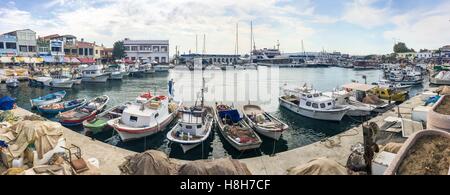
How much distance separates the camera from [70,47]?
80875 millimetres

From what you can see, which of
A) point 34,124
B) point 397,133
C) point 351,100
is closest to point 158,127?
point 34,124

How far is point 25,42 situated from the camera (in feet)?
216

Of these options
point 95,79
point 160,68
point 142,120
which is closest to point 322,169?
point 142,120

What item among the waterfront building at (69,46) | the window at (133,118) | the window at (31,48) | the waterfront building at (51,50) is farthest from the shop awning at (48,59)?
the window at (133,118)

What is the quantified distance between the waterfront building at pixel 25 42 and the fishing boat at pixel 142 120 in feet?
198

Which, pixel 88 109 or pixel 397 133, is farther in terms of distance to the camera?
pixel 88 109

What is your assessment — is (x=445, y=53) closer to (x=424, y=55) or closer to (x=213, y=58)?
(x=424, y=55)

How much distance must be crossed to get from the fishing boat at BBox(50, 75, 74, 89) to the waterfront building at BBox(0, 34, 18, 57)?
22.8 m

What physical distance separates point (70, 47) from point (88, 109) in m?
65.6

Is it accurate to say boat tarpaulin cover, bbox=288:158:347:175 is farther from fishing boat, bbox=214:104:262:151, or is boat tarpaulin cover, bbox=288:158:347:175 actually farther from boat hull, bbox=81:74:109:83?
boat hull, bbox=81:74:109:83

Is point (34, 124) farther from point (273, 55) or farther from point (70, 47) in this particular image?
point (273, 55)

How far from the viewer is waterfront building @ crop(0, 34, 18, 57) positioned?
200 feet

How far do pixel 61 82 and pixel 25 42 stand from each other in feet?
95.6

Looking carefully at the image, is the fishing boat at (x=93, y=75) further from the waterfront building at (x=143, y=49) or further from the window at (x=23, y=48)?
the waterfront building at (x=143, y=49)
